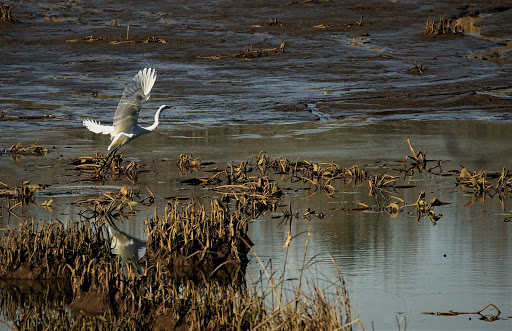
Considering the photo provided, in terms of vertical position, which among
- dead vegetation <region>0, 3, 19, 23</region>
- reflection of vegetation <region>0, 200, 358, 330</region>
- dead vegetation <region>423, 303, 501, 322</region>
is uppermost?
dead vegetation <region>0, 3, 19, 23</region>

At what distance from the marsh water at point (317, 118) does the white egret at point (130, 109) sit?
68 cm

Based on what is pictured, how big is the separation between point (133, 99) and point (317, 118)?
24.5ft

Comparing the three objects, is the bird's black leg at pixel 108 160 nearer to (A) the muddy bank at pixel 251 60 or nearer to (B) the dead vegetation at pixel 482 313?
(A) the muddy bank at pixel 251 60

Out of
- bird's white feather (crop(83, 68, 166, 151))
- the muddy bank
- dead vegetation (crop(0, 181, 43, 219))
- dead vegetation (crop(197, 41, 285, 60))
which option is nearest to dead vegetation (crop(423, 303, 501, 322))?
bird's white feather (crop(83, 68, 166, 151))

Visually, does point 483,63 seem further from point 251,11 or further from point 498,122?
point 251,11

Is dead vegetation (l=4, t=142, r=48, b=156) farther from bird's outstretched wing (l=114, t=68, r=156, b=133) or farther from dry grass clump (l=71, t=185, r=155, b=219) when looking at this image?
dry grass clump (l=71, t=185, r=155, b=219)

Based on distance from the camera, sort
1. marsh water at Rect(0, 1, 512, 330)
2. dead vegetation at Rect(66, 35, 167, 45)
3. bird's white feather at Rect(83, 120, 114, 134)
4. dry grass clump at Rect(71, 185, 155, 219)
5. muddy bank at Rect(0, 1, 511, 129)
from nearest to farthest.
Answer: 1. marsh water at Rect(0, 1, 512, 330)
2. dry grass clump at Rect(71, 185, 155, 219)
3. bird's white feather at Rect(83, 120, 114, 134)
4. muddy bank at Rect(0, 1, 511, 129)
5. dead vegetation at Rect(66, 35, 167, 45)

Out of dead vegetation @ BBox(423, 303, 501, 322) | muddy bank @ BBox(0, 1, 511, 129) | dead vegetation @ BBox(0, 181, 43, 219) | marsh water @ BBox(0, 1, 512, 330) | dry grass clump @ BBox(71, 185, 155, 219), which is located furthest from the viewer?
muddy bank @ BBox(0, 1, 511, 129)

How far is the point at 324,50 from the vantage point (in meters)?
28.5

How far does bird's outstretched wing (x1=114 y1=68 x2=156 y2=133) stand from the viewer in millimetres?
10648

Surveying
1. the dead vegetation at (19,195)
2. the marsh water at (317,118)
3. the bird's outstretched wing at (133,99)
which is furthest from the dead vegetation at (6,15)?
the dead vegetation at (19,195)

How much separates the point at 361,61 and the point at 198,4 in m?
18.1

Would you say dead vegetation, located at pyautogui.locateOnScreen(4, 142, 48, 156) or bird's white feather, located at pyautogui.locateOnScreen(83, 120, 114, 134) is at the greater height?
bird's white feather, located at pyautogui.locateOnScreen(83, 120, 114, 134)

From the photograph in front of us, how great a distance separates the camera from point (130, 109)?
443 inches
